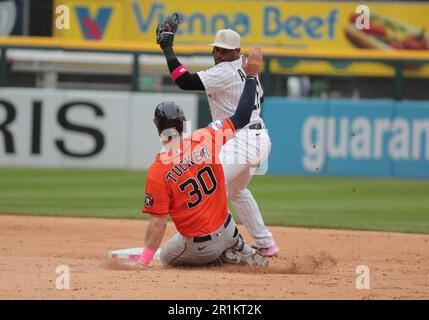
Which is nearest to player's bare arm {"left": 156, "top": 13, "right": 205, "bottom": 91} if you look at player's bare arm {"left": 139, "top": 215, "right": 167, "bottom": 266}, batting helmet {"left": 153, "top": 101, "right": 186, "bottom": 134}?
batting helmet {"left": 153, "top": 101, "right": 186, "bottom": 134}

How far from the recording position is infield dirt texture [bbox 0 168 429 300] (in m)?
5.96

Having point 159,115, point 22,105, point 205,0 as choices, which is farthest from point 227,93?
point 205,0

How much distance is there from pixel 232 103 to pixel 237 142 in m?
0.31

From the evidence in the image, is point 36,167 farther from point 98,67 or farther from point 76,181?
point 98,67

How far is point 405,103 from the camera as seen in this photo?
1522 cm

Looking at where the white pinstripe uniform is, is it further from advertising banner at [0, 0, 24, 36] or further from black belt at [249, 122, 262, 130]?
advertising banner at [0, 0, 24, 36]

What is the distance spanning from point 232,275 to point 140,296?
1139 millimetres

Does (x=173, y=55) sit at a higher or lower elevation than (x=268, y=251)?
higher

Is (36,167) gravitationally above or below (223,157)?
below

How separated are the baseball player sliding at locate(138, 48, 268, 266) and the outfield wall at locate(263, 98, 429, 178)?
824cm

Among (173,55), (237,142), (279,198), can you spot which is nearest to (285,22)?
→ (279,198)

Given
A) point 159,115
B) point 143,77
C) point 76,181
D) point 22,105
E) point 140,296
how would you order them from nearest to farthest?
point 140,296 < point 159,115 < point 76,181 < point 22,105 < point 143,77

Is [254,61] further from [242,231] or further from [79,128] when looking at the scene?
[79,128]

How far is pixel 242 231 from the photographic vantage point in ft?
33.0
